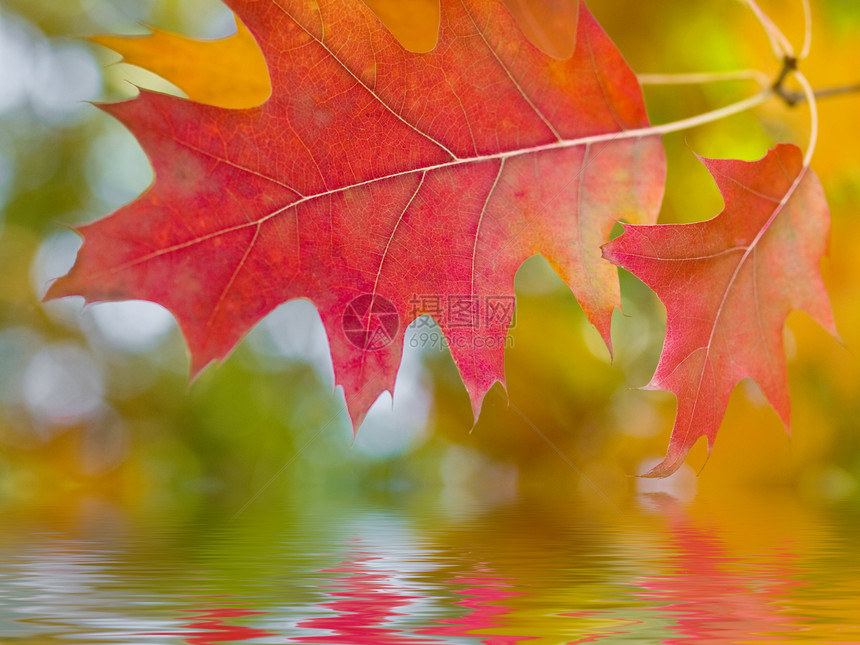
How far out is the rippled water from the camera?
784 mm

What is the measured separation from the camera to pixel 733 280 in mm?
741

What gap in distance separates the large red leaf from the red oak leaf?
6 centimetres

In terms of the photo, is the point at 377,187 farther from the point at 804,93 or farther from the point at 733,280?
the point at 804,93

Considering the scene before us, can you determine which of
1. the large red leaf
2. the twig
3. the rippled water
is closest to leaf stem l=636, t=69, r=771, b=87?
the twig

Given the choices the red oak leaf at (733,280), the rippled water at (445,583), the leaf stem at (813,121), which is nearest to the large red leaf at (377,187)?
the red oak leaf at (733,280)

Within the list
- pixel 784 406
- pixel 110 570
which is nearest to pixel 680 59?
pixel 784 406

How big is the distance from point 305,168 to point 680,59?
1136 millimetres

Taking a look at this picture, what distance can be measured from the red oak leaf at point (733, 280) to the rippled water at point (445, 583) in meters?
0.24

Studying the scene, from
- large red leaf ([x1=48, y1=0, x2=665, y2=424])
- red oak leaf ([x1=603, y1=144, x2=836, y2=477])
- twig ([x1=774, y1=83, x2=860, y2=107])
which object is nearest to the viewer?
large red leaf ([x1=48, y1=0, x2=665, y2=424])

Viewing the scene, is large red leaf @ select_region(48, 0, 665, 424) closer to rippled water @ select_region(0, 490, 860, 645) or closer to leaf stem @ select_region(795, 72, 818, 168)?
leaf stem @ select_region(795, 72, 818, 168)

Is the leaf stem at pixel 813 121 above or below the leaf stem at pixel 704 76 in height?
below

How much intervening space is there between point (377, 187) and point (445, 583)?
63cm

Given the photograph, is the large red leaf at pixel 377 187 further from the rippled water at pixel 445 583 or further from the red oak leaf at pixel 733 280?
the rippled water at pixel 445 583

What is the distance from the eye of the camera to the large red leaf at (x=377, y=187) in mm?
551
